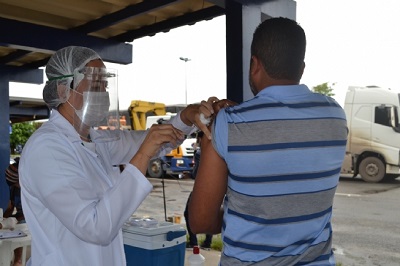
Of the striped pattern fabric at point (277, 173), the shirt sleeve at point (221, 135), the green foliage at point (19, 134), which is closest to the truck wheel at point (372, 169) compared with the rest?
the striped pattern fabric at point (277, 173)

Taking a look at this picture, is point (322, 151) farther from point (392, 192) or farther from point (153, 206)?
point (392, 192)

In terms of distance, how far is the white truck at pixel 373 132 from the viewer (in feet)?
47.9

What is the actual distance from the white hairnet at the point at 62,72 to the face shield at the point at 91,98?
24 mm

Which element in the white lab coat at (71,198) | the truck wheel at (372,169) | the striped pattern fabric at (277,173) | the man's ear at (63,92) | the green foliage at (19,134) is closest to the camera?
the striped pattern fabric at (277,173)

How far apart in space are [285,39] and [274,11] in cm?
208

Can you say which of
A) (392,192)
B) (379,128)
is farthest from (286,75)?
(379,128)

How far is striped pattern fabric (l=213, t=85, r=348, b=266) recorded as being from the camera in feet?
4.01

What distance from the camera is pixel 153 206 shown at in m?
11.3

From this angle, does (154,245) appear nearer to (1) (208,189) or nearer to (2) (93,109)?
(2) (93,109)

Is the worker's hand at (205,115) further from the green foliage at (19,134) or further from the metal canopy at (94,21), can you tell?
the green foliage at (19,134)

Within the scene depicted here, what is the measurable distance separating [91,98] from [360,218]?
8889 mm

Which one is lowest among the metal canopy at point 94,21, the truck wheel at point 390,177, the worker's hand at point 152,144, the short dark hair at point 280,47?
the truck wheel at point 390,177

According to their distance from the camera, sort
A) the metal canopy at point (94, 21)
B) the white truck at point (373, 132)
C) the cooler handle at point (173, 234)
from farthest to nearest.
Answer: the white truck at point (373, 132) → the metal canopy at point (94, 21) → the cooler handle at point (173, 234)

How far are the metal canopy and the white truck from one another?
1142cm
